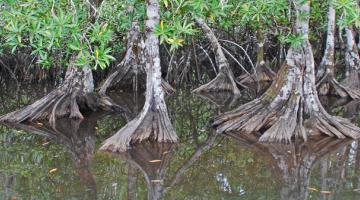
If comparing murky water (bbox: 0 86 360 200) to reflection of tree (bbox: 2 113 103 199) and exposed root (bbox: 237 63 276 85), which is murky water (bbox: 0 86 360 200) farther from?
exposed root (bbox: 237 63 276 85)

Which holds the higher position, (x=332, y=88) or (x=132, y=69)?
(x=132, y=69)

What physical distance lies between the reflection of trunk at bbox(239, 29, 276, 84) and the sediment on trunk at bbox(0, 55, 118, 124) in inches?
162

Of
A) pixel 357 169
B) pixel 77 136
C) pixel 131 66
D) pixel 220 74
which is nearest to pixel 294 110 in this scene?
pixel 357 169

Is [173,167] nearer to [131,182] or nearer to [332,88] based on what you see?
[131,182]

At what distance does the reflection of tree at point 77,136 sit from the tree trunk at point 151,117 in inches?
13.8

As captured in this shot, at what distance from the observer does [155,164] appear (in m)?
6.34

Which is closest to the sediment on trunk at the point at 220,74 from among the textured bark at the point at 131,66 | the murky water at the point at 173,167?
the textured bark at the point at 131,66

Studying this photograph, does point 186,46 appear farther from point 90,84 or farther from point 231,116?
point 231,116

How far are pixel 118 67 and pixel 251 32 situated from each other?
145 inches

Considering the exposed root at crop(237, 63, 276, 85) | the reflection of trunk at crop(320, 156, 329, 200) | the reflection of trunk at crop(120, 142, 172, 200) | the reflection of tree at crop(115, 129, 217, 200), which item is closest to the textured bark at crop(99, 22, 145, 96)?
the exposed root at crop(237, 63, 276, 85)

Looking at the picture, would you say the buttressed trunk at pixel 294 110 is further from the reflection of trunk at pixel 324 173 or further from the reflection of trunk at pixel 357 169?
the reflection of trunk at pixel 324 173

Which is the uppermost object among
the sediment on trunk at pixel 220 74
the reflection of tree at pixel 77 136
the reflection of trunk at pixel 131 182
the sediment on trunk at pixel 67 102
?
the sediment on trunk at pixel 220 74

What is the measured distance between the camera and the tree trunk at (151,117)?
693 cm

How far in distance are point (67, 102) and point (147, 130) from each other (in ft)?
6.99
